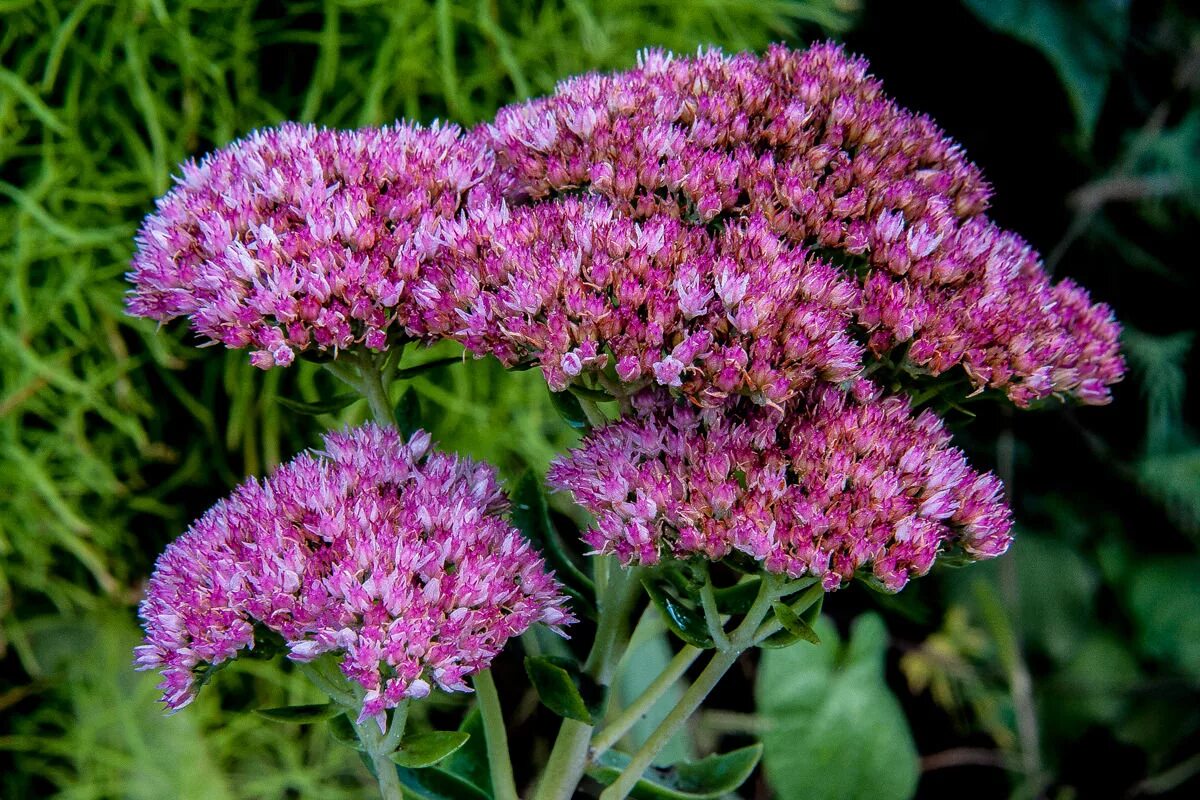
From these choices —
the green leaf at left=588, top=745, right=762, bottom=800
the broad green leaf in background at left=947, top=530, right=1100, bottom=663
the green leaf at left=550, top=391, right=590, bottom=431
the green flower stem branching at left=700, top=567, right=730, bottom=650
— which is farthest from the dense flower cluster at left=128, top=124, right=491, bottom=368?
the broad green leaf in background at left=947, top=530, right=1100, bottom=663

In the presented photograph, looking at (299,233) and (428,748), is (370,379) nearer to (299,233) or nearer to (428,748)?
(299,233)

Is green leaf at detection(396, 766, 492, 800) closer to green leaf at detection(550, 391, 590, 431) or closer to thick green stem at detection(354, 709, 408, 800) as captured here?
thick green stem at detection(354, 709, 408, 800)

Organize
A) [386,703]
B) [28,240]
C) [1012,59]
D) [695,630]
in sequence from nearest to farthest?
[386,703] → [695,630] → [28,240] → [1012,59]

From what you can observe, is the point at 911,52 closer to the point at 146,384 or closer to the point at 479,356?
the point at 146,384

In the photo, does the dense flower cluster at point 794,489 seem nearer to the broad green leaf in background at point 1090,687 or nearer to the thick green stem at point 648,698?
the thick green stem at point 648,698

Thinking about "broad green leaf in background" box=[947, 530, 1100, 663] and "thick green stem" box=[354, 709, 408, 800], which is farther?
"broad green leaf in background" box=[947, 530, 1100, 663]

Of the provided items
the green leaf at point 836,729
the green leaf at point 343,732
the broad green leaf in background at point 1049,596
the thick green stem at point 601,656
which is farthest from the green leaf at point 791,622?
the broad green leaf in background at point 1049,596

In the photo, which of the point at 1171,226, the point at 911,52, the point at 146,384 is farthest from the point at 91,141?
the point at 1171,226
